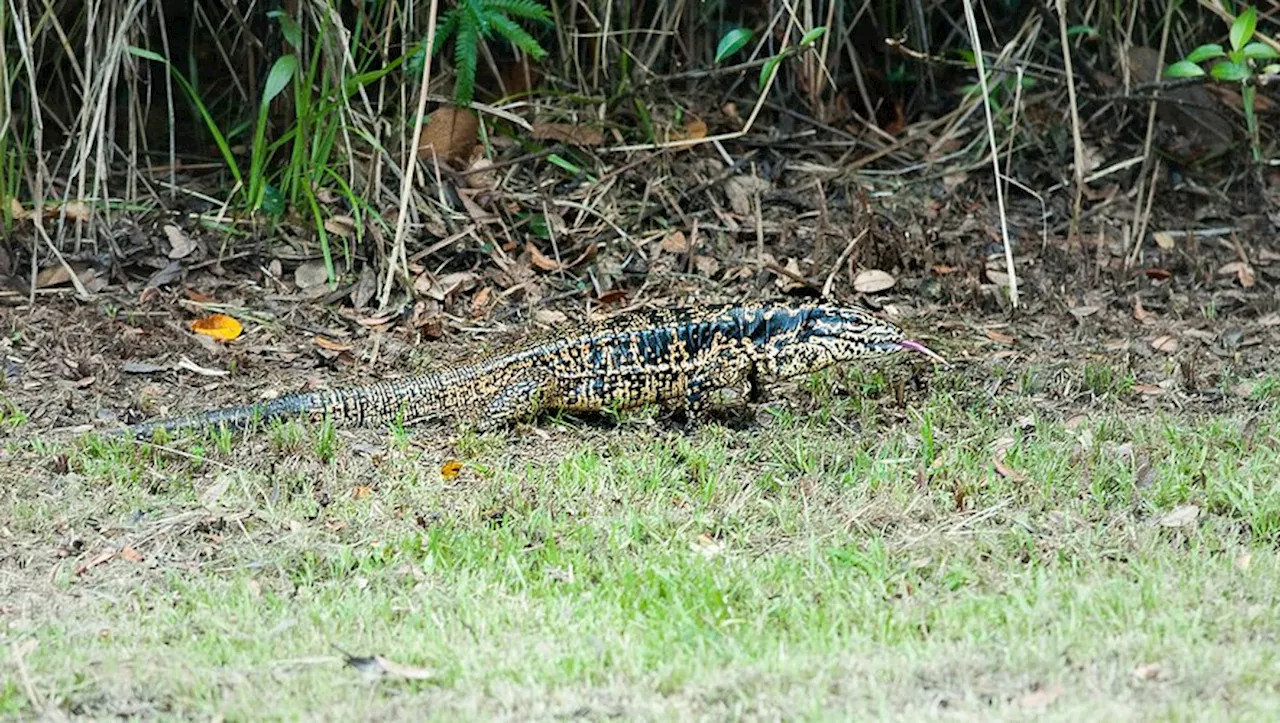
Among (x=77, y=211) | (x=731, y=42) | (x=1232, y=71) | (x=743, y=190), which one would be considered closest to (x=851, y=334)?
(x=731, y=42)

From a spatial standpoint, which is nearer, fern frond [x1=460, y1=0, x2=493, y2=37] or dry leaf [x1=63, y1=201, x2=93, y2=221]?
fern frond [x1=460, y1=0, x2=493, y2=37]

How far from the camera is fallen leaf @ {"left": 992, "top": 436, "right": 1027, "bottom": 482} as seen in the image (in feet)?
18.7

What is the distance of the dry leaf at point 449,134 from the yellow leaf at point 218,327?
4.79 feet

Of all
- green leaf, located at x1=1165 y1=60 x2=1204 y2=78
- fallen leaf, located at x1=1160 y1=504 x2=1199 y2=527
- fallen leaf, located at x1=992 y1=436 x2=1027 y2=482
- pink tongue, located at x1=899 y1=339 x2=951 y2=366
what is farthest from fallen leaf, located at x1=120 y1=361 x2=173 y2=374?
green leaf, located at x1=1165 y1=60 x2=1204 y2=78

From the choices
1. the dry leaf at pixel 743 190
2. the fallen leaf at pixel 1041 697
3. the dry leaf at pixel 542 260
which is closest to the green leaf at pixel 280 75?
the dry leaf at pixel 542 260

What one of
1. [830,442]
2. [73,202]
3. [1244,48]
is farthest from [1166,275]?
[73,202]

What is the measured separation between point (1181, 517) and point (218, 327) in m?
4.36

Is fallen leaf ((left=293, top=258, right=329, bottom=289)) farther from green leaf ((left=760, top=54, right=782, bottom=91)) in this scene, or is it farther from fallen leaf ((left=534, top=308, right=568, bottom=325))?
green leaf ((left=760, top=54, right=782, bottom=91))

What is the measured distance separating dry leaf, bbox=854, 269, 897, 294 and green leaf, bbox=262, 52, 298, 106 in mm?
2948

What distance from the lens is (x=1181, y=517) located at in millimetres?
5336

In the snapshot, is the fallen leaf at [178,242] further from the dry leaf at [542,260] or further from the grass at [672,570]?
the grass at [672,570]

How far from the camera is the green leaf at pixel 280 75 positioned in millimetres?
7613

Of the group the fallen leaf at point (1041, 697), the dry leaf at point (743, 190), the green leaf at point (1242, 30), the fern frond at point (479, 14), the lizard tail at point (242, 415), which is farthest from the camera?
the dry leaf at point (743, 190)

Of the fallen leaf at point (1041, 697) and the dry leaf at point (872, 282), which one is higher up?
the fallen leaf at point (1041, 697)
